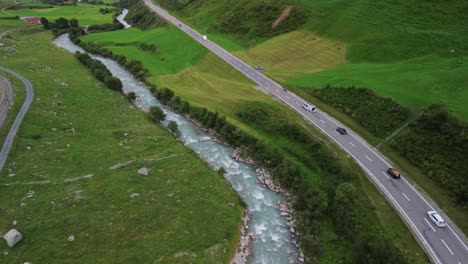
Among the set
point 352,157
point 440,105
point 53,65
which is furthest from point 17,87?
point 440,105

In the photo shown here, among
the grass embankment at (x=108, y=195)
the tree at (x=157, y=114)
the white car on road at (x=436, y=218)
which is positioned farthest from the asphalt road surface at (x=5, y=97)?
the white car on road at (x=436, y=218)

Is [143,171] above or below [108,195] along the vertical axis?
below

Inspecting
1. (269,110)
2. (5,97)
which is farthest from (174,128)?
(5,97)

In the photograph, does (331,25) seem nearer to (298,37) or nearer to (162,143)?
(298,37)

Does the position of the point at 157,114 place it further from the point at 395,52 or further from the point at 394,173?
the point at 395,52

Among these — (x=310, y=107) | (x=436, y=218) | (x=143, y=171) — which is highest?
(x=436, y=218)
